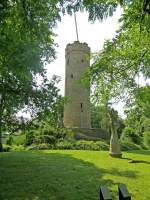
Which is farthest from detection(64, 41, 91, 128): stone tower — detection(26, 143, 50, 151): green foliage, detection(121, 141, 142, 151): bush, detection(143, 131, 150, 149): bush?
detection(26, 143, 50, 151): green foliage

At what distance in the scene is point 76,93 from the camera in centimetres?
4184

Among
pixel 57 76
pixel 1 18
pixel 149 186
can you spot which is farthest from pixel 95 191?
pixel 57 76

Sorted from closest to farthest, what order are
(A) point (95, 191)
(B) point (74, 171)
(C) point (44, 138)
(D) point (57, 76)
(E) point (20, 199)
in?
(E) point (20, 199) < (A) point (95, 191) < (B) point (74, 171) < (D) point (57, 76) < (C) point (44, 138)

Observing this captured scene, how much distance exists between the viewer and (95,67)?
36.3 feet

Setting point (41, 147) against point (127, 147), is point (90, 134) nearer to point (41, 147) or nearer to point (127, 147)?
point (127, 147)

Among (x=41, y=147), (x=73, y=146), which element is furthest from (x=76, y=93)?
(x=41, y=147)

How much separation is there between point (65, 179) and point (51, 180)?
1.50 feet

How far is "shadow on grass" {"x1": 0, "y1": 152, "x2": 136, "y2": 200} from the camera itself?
902cm

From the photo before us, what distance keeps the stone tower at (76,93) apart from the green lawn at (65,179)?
25.9 m

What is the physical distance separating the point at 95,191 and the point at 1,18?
5.31 metres

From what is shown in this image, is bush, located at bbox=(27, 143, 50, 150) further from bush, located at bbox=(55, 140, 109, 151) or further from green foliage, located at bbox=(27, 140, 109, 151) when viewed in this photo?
bush, located at bbox=(55, 140, 109, 151)

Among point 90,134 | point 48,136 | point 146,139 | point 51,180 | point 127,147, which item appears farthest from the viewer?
point 146,139

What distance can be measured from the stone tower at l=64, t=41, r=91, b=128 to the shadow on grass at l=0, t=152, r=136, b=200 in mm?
26239

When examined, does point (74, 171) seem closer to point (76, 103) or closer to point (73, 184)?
point (73, 184)
